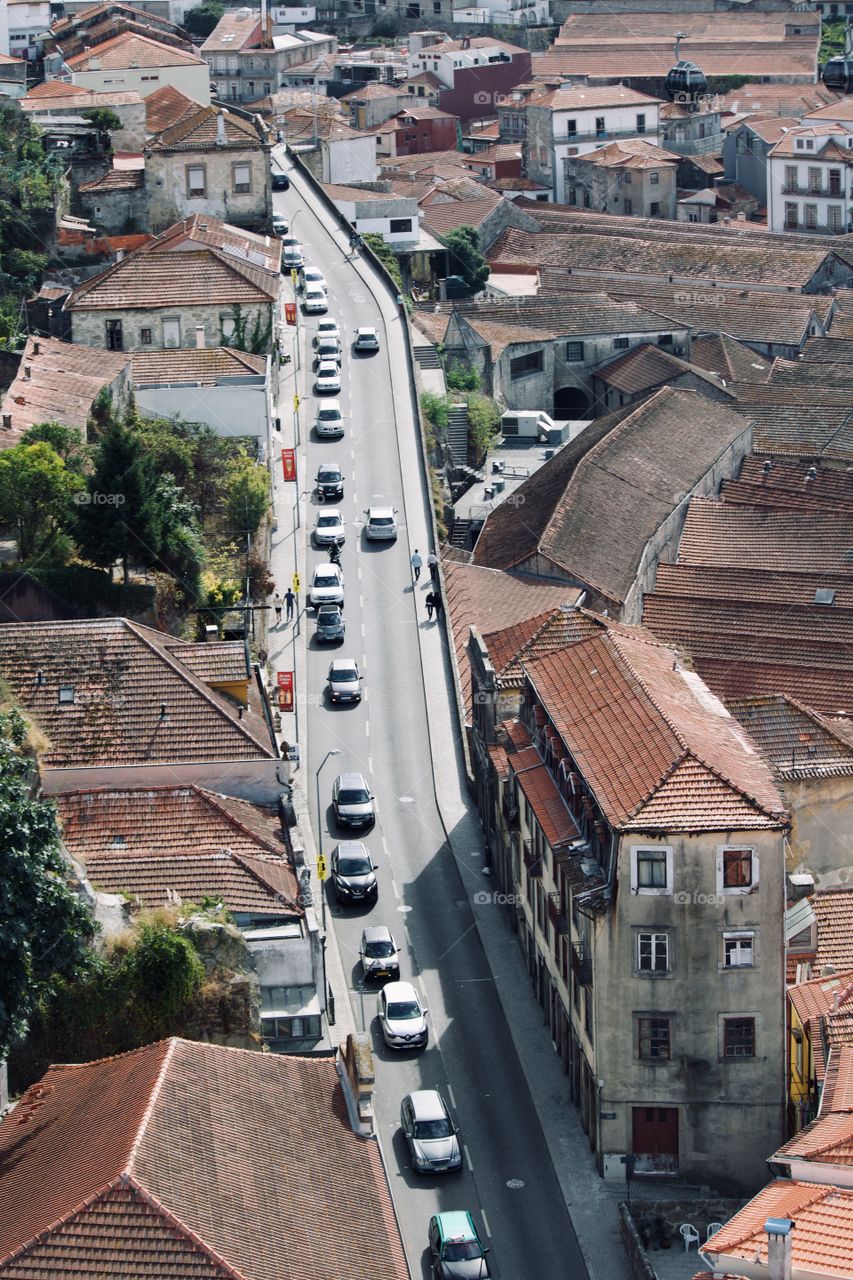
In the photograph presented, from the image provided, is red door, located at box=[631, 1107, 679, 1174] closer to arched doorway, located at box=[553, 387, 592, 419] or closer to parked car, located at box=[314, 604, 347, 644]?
parked car, located at box=[314, 604, 347, 644]

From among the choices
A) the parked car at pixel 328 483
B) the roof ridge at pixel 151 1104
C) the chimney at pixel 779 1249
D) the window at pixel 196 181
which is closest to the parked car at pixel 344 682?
the parked car at pixel 328 483

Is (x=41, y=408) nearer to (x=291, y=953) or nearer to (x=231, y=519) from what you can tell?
(x=231, y=519)

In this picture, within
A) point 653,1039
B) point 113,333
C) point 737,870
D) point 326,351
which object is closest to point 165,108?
point 326,351

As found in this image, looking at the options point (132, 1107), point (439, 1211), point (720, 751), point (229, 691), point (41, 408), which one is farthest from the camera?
point (41, 408)

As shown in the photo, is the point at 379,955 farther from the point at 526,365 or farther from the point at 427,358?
the point at 526,365

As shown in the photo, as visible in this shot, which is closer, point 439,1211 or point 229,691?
point 439,1211

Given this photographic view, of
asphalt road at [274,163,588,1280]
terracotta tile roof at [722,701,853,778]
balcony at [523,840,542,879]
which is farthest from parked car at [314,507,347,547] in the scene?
balcony at [523,840,542,879]

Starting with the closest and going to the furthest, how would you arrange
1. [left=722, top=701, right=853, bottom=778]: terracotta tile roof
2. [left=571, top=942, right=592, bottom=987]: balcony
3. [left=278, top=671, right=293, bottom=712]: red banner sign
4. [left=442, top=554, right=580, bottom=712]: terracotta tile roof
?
[left=571, top=942, right=592, bottom=987]: balcony
[left=722, top=701, right=853, bottom=778]: terracotta tile roof
[left=278, top=671, right=293, bottom=712]: red banner sign
[left=442, top=554, right=580, bottom=712]: terracotta tile roof

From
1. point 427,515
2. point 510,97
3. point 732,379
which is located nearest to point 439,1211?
point 427,515

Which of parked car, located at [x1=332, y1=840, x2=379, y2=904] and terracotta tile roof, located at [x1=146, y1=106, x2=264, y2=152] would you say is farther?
terracotta tile roof, located at [x1=146, y1=106, x2=264, y2=152]
